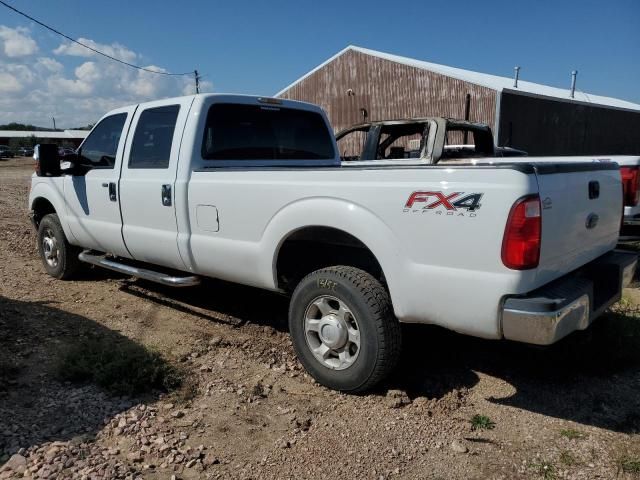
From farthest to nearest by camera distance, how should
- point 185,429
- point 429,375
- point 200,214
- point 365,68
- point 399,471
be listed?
point 365,68
point 200,214
point 429,375
point 185,429
point 399,471

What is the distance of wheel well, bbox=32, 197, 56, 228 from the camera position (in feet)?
20.9

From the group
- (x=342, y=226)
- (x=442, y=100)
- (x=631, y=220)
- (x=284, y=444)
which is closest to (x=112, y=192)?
(x=342, y=226)

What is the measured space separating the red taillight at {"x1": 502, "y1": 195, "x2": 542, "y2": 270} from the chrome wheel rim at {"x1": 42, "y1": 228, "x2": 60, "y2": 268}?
5.22 meters

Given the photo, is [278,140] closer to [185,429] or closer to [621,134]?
[185,429]

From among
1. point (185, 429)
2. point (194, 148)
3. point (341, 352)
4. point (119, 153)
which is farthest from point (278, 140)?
point (185, 429)

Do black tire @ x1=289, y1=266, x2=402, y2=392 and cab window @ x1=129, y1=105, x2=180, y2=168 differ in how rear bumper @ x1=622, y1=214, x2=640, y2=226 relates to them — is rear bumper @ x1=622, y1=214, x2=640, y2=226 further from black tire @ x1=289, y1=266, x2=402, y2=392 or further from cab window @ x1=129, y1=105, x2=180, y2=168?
cab window @ x1=129, y1=105, x2=180, y2=168

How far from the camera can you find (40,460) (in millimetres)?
2695

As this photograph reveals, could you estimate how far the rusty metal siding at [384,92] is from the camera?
19.9 metres

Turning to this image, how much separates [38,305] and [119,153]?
169 centimetres

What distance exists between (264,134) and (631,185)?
12.3ft

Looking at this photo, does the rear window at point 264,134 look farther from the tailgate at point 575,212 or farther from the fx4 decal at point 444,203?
the tailgate at point 575,212

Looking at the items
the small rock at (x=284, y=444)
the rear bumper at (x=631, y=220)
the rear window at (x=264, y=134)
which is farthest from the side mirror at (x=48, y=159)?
the rear bumper at (x=631, y=220)

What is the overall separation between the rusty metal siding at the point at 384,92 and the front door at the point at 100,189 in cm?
1634

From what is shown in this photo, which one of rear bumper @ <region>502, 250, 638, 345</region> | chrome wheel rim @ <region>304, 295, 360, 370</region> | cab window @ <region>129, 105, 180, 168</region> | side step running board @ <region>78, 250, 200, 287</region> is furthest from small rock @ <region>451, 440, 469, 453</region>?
cab window @ <region>129, 105, 180, 168</region>
